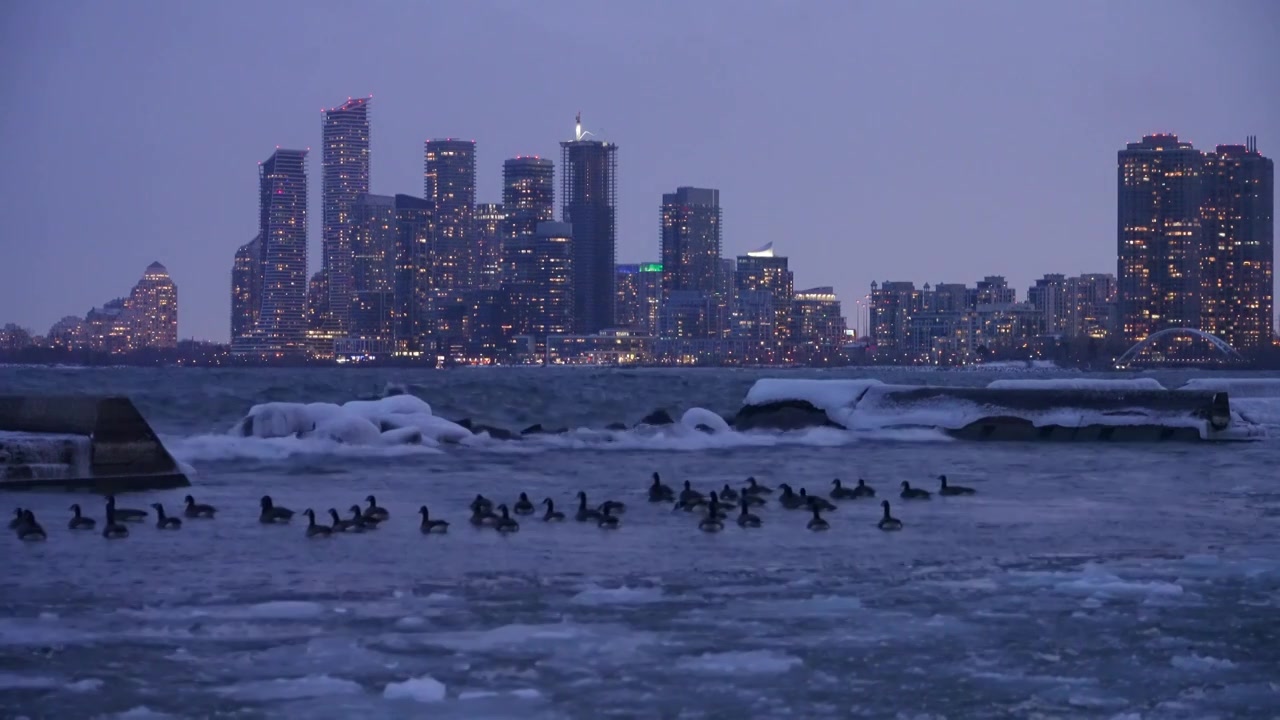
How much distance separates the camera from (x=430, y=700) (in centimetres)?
1157

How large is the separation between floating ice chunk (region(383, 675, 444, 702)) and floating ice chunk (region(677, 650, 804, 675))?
2.19m

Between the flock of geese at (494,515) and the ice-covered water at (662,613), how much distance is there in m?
0.30

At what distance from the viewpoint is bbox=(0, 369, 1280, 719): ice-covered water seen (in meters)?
A: 11.7

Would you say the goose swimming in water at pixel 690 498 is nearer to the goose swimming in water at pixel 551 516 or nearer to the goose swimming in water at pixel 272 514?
the goose swimming in water at pixel 551 516

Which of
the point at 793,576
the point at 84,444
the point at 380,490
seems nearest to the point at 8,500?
the point at 84,444

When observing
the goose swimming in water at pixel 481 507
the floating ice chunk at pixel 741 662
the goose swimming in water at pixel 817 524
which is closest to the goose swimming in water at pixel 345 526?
the goose swimming in water at pixel 481 507

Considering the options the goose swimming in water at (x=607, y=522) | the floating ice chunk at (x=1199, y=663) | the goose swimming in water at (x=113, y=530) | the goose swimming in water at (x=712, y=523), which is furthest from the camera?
the goose swimming in water at (x=607, y=522)

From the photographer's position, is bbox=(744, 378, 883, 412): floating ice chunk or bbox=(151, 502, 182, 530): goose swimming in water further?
bbox=(744, 378, 883, 412): floating ice chunk

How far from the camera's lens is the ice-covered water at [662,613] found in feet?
38.5

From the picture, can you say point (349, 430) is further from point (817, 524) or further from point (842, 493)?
point (817, 524)

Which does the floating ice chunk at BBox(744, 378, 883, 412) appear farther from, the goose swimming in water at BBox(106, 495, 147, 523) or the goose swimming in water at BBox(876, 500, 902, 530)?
the goose swimming in water at BBox(106, 495, 147, 523)

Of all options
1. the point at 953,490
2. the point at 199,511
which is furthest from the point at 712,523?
the point at 199,511

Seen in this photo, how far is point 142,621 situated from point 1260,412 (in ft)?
153

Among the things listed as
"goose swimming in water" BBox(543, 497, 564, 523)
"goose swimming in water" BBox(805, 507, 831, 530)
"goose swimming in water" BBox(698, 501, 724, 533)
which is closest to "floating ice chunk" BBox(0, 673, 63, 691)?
"goose swimming in water" BBox(698, 501, 724, 533)
